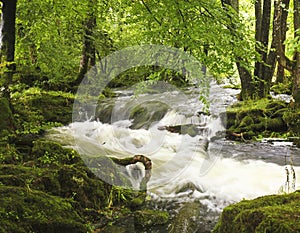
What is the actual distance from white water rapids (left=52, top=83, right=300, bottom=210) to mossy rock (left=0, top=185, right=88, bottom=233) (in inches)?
83.2

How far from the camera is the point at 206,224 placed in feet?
14.5

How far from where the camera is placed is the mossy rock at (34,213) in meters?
2.96

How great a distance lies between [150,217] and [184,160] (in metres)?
3.28

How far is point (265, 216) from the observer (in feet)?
7.61

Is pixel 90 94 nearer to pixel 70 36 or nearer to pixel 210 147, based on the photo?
pixel 70 36

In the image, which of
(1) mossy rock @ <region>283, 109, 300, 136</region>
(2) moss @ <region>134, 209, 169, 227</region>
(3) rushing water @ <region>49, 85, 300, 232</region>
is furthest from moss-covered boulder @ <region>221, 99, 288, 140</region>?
(2) moss @ <region>134, 209, 169, 227</region>

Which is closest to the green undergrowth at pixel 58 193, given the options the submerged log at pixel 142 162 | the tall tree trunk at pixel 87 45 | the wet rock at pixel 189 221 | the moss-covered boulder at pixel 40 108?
the submerged log at pixel 142 162

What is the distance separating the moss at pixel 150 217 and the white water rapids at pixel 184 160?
818 millimetres

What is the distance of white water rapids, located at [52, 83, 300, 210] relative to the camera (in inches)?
218

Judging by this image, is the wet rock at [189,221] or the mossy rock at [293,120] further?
the mossy rock at [293,120]

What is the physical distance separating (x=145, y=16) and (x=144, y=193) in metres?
2.76

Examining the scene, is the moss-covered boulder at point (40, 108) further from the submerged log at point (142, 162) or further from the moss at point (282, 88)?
the moss at point (282, 88)

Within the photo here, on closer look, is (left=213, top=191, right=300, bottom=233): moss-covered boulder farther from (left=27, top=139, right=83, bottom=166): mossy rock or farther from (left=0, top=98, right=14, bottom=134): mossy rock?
(left=0, top=98, right=14, bottom=134): mossy rock

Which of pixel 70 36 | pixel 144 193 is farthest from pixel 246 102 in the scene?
pixel 144 193
